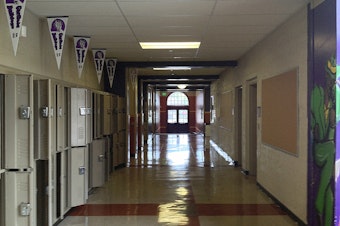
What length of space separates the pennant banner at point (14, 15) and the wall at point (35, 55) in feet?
0.50

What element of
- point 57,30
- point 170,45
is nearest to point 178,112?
point 170,45

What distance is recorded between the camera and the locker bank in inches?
152

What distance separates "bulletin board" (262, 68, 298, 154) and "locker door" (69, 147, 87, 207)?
2.91 m

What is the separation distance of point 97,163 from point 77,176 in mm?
1488

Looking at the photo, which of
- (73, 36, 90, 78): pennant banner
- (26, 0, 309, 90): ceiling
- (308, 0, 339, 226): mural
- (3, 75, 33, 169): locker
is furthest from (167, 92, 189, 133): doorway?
(3, 75, 33, 169): locker

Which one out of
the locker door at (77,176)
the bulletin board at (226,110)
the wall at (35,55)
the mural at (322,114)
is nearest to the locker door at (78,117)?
the locker door at (77,176)

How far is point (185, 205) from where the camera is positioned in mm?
5809

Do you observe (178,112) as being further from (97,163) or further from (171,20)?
(171,20)

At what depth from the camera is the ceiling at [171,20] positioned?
466 cm

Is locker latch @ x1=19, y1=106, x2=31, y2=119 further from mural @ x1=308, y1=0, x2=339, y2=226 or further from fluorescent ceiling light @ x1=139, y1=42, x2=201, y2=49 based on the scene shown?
fluorescent ceiling light @ x1=139, y1=42, x2=201, y2=49

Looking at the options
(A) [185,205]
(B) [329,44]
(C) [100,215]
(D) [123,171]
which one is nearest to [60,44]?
(C) [100,215]

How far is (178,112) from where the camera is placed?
2869cm

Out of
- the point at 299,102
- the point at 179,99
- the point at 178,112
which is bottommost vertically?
the point at 178,112

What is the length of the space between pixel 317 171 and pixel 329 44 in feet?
4.44
